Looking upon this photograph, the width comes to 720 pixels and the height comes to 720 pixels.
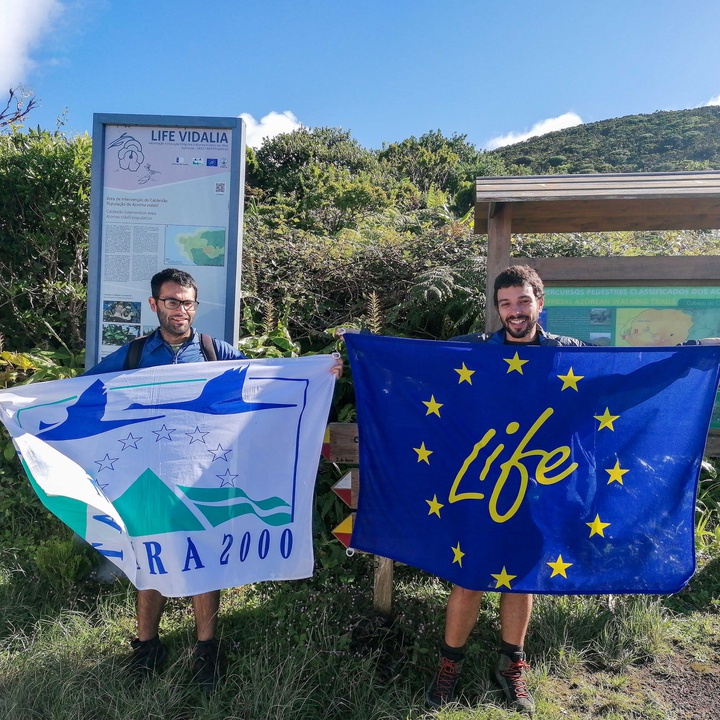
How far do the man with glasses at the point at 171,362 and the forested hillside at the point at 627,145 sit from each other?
1344 inches

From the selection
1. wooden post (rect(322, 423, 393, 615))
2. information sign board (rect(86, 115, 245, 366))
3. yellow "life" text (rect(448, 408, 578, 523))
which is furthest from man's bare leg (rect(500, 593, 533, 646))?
information sign board (rect(86, 115, 245, 366))

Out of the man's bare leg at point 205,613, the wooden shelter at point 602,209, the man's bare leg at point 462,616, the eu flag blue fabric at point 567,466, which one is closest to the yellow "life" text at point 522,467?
the eu flag blue fabric at point 567,466

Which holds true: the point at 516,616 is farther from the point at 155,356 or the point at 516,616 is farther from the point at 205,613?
the point at 155,356

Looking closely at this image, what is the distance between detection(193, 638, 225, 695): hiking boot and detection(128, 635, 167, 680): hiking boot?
206mm

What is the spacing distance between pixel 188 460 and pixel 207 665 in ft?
3.29

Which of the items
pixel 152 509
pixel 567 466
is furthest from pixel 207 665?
pixel 567 466

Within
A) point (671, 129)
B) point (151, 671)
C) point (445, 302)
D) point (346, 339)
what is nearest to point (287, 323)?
point (445, 302)

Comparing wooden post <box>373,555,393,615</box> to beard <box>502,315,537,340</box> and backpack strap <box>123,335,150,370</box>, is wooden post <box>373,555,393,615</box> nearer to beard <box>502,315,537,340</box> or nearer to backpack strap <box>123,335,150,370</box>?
beard <box>502,315,537,340</box>

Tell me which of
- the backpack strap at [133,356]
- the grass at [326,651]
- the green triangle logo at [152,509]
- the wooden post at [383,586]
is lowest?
the grass at [326,651]

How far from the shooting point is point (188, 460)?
9.35ft

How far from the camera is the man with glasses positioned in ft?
9.27

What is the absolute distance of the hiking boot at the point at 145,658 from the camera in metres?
2.83

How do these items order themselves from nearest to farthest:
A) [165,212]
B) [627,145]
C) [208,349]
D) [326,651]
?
[326,651] < [208,349] < [165,212] < [627,145]

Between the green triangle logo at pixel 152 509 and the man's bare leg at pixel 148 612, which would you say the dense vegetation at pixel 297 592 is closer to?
the man's bare leg at pixel 148 612
